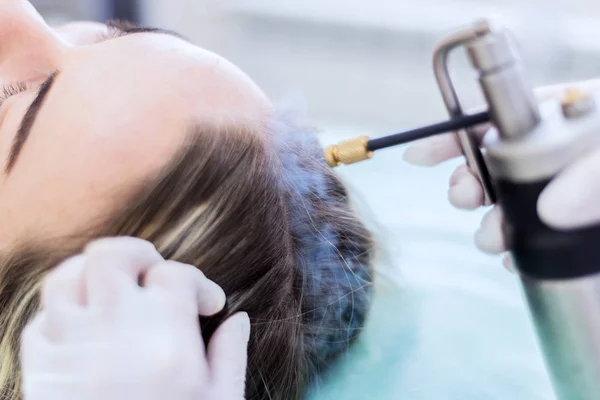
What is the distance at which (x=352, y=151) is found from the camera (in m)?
0.60

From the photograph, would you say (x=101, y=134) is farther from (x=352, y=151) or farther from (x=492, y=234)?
(x=492, y=234)

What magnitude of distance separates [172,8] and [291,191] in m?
1.43

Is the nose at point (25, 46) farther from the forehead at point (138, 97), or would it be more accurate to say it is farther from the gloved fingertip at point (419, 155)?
the gloved fingertip at point (419, 155)

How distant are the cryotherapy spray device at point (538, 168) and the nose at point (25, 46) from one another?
0.42 metres

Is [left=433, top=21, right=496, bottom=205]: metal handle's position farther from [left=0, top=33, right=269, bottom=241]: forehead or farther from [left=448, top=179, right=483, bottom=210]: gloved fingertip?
[left=0, top=33, right=269, bottom=241]: forehead

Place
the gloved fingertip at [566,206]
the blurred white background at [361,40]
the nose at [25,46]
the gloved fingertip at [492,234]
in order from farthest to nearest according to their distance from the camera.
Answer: the blurred white background at [361,40], the nose at [25,46], the gloved fingertip at [492,234], the gloved fingertip at [566,206]

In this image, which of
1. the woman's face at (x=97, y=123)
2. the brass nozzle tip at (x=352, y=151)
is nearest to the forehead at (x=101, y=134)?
the woman's face at (x=97, y=123)

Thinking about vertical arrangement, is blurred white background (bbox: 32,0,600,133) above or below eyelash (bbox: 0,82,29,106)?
below

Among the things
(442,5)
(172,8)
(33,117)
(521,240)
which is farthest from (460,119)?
(172,8)

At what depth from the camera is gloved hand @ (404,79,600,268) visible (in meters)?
0.53

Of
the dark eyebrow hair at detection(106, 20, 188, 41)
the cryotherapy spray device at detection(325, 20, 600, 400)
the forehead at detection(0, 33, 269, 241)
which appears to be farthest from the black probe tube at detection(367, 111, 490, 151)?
the dark eyebrow hair at detection(106, 20, 188, 41)

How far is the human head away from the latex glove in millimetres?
56

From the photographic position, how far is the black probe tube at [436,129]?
0.57 m

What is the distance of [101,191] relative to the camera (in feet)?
2.27
